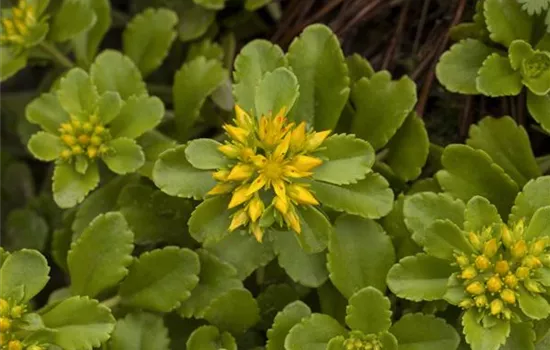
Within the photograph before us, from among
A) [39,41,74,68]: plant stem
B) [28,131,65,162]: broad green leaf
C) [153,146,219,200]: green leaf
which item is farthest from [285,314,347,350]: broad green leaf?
[39,41,74,68]: plant stem

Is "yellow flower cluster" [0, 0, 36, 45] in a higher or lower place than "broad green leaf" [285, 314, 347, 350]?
higher

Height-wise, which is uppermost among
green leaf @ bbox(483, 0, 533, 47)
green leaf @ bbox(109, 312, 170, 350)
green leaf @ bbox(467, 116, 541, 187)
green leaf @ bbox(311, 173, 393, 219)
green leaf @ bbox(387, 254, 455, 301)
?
green leaf @ bbox(483, 0, 533, 47)

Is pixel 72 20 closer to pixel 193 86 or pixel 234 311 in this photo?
pixel 193 86

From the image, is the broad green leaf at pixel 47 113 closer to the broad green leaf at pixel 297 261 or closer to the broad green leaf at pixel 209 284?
the broad green leaf at pixel 209 284

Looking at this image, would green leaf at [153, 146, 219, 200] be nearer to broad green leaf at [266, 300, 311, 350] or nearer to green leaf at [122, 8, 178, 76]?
broad green leaf at [266, 300, 311, 350]

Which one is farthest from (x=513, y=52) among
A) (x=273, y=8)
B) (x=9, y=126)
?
(x=9, y=126)

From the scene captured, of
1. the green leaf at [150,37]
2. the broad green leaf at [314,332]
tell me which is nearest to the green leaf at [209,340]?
the broad green leaf at [314,332]

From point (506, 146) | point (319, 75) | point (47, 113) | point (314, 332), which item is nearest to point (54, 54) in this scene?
point (47, 113)
